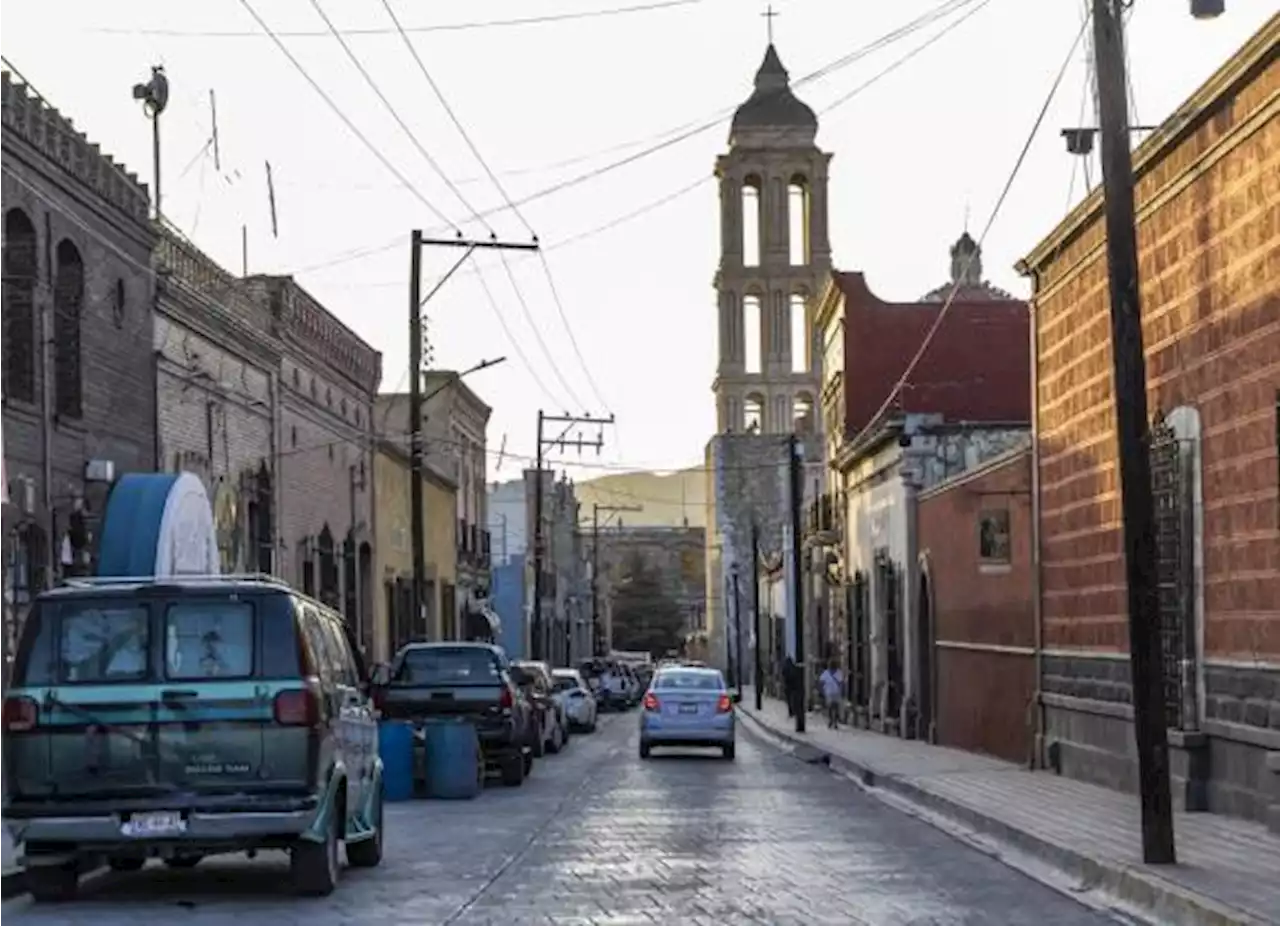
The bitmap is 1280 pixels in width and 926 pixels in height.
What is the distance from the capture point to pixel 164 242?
32.5 m

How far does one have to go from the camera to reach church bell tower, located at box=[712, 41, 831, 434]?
3775 inches

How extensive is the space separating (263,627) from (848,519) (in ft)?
137

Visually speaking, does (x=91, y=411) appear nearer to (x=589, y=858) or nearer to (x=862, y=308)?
(x=589, y=858)

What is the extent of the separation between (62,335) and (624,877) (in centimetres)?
1403

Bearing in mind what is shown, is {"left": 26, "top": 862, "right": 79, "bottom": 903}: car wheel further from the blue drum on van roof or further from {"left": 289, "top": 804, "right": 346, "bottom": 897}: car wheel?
the blue drum on van roof

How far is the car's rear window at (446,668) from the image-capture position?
93.2ft

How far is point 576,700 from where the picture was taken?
5078 centimetres

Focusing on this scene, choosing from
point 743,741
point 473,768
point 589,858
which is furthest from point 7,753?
point 743,741

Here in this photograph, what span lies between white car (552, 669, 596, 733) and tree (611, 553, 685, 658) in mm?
115203

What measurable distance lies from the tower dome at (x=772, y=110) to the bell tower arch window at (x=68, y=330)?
66461 mm

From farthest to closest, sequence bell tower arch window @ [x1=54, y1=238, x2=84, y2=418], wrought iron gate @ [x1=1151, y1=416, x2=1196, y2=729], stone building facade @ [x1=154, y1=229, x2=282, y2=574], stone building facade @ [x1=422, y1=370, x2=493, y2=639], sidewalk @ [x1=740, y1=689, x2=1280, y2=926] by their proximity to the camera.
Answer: stone building facade @ [x1=422, y1=370, x2=493, y2=639], stone building facade @ [x1=154, y1=229, x2=282, y2=574], bell tower arch window @ [x1=54, y1=238, x2=84, y2=418], wrought iron gate @ [x1=1151, y1=416, x2=1196, y2=729], sidewalk @ [x1=740, y1=689, x2=1280, y2=926]

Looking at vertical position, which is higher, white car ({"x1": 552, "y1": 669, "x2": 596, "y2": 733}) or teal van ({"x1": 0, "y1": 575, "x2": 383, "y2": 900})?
teal van ({"x1": 0, "y1": 575, "x2": 383, "y2": 900})

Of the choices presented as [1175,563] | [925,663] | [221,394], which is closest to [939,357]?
[925,663]

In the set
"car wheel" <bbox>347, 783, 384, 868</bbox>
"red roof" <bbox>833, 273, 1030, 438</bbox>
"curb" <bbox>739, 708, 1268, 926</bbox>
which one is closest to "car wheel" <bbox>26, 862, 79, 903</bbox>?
"car wheel" <bbox>347, 783, 384, 868</bbox>
